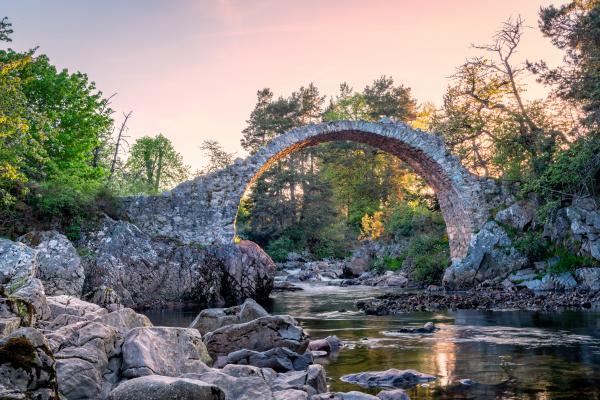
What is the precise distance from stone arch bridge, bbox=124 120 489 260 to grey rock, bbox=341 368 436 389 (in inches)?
438

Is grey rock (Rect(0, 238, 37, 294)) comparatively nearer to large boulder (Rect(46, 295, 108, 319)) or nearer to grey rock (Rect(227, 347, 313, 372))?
large boulder (Rect(46, 295, 108, 319))

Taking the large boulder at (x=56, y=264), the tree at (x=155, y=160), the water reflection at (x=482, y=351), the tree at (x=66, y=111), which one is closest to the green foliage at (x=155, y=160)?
the tree at (x=155, y=160)

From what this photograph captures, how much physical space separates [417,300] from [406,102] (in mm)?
29475

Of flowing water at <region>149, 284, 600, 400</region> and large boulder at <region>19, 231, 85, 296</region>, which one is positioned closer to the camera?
flowing water at <region>149, 284, 600, 400</region>

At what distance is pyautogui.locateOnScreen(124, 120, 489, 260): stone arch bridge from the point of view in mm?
16016

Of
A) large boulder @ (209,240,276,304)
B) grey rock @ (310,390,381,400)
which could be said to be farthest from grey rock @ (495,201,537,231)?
grey rock @ (310,390,381,400)

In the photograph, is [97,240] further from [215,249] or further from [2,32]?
[2,32]

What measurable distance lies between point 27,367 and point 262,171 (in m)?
14.2

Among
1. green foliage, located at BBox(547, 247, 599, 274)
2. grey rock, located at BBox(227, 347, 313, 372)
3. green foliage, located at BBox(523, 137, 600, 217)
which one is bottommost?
grey rock, located at BBox(227, 347, 313, 372)

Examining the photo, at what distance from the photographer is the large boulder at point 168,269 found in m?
13.2

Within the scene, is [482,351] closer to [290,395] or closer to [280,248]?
[290,395]

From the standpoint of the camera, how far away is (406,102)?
39719mm

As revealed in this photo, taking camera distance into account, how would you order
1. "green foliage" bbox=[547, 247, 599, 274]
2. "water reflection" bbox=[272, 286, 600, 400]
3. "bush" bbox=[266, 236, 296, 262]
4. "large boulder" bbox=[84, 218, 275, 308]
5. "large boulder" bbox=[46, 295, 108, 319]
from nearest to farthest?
"water reflection" bbox=[272, 286, 600, 400], "large boulder" bbox=[46, 295, 108, 319], "green foliage" bbox=[547, 247, 599, 274], "large boulder" bbox=[84, 218, 275, 308], "bush" bbox=[266, 236, 296, 262]

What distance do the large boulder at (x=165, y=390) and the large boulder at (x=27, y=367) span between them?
0.46 meters
